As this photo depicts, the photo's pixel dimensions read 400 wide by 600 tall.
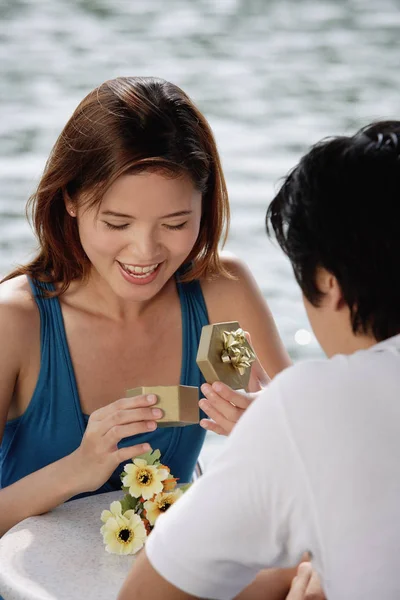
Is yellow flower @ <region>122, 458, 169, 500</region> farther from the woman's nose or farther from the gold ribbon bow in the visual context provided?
the woman's nose

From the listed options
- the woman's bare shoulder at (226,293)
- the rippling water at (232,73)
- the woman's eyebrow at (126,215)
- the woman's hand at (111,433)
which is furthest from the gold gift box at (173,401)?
the rippling water at (232,73)

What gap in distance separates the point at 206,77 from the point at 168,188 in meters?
6.78

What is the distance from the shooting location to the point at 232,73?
8734 mm

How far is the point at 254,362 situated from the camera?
1981 mm

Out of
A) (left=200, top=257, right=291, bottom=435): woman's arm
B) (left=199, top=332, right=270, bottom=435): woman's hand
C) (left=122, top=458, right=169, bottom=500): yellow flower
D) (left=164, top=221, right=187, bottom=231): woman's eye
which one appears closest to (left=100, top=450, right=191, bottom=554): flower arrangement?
(left=122, top=458, right=169, bottom=500): yellow flower

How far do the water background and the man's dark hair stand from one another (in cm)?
459

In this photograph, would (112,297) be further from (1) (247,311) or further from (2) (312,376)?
(2) (312,376)

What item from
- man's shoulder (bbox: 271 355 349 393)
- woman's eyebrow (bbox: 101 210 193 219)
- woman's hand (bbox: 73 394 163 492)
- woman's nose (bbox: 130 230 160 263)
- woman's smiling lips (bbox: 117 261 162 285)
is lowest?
woman's hand (bbox: 73 394 163 492)

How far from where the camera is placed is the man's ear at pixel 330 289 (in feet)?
4.05

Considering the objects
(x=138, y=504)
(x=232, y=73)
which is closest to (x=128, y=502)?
(x=138, y=504)

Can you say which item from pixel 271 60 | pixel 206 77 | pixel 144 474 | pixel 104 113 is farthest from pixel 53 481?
pixel 271 60

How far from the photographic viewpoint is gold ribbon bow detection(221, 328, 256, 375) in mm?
1830

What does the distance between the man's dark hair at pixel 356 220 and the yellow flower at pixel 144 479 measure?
23.4 inches

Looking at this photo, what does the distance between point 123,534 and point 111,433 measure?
0.17 meters
